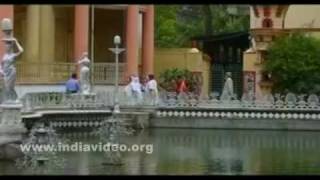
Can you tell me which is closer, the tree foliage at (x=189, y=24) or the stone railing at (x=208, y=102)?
the stone railing at (x=208, y=102)

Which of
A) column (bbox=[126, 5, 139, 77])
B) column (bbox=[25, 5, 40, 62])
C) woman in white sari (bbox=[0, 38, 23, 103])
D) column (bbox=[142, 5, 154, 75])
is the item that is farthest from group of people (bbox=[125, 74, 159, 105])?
woman in white sari (bbox=[0, 38, 23, 103])

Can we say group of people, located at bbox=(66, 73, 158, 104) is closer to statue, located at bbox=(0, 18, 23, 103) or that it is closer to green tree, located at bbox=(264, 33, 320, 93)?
green tree, located at bbox=(264, 33, 320, 93)

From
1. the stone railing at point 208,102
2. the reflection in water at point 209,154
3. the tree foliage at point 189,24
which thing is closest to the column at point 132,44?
the stone railing at point 208,102

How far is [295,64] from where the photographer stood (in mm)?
26453

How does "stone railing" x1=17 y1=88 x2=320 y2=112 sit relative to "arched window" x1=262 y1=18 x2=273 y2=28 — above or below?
below

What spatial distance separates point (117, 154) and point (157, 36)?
34.5 m

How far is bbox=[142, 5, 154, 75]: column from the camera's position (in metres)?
31.5

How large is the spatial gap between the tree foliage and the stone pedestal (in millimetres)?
32542

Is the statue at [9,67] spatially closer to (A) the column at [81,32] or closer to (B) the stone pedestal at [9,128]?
(B) the stone pedestal at [9,128]

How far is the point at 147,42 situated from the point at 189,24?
21.3 m

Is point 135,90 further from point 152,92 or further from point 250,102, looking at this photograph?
point 250,102

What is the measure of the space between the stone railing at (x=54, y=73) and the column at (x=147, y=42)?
9.87 ft

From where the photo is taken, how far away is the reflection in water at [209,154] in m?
11.2
